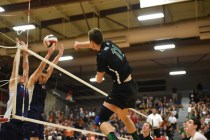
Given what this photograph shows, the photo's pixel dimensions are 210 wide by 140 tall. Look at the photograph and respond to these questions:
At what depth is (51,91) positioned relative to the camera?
29.4 m

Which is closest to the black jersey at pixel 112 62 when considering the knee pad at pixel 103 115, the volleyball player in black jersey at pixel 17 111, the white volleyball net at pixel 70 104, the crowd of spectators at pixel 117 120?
the knee pad at pixel 103 115

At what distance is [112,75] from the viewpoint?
4.95 meters

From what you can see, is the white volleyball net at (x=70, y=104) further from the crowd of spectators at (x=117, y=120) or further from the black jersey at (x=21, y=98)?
the black jersey at (x=21, y=98)

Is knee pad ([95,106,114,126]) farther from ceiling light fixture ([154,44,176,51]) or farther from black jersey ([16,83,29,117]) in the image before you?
ceiling light fixture ([154,44,176,51])


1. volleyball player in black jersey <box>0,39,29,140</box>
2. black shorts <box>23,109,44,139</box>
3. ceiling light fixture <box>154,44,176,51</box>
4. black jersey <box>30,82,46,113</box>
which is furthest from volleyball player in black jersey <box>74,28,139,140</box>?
ceiling light fixture <box>154,44,176,51</box>

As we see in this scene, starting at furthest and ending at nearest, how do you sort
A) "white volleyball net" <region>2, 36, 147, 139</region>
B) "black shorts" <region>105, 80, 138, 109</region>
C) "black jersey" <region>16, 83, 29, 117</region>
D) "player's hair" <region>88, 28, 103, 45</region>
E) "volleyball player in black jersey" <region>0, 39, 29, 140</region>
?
"white volleyball net" <region>2, 36, 147, 139</region>, "black jersey" <region>16, 83, 29, 117</region>, "volleyball player in black jersey" <region>0, 39, 29, 140</region>, "black shorts" <region>105, 80, 138, 109</region>, "player's hair" <region>88, 28, 103, 45</region>

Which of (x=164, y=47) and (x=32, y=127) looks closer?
(x=32, y=127)

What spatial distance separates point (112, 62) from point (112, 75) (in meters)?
0.30

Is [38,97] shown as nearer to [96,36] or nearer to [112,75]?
[112,75]

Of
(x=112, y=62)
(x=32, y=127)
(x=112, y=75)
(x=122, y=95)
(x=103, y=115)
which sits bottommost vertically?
(x=32, y=127)

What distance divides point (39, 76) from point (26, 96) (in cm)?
73

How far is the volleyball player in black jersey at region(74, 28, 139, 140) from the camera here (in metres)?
4.73

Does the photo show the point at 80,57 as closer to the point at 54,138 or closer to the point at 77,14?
the point at 77,14

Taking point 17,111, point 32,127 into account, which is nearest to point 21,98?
point 17,111
